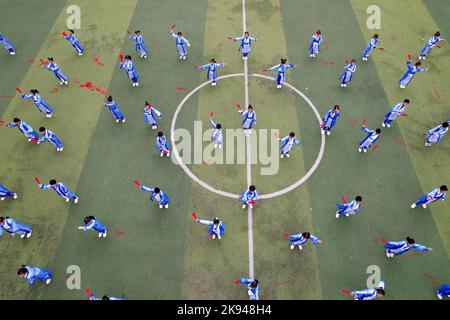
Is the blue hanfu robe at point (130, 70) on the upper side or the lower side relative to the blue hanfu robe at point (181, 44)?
lower

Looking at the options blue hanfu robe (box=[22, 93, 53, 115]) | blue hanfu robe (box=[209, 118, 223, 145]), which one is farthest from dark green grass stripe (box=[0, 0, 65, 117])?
blue hanfu robe (box=[209, 118, 223, 145])

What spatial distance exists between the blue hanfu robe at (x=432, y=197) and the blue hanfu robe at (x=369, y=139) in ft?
8.85

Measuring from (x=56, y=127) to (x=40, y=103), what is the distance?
1183mm

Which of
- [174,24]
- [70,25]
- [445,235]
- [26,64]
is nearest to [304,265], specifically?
[445,235]

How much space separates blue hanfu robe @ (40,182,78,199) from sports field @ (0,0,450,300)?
1.86ft

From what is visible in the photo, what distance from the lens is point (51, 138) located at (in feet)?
40.0

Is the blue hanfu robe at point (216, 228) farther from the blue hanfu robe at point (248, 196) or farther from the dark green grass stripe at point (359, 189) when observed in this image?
the dark green grass stripe at point (359, 189)

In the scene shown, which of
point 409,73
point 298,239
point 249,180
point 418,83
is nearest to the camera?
point 298,239

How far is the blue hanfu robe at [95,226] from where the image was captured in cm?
990

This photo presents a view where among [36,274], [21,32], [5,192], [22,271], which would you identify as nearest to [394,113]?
[36,274]

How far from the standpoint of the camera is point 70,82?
1545 centimetres

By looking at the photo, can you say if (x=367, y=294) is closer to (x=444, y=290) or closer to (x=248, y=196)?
(x=444, y=290)

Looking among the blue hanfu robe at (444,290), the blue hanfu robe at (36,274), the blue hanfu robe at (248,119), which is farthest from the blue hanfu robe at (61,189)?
the blue hanfu robe at (444,290)

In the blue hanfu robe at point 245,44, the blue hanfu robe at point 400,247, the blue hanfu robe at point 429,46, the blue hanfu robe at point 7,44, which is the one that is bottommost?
the blue hanfu robe at point 400,247
